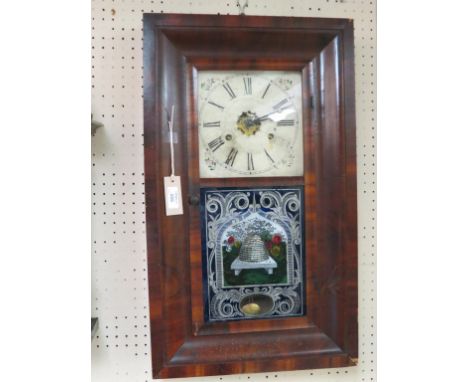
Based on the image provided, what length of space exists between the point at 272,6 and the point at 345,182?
487 millimetres

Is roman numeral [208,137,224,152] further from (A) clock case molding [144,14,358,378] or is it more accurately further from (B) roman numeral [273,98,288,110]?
(B) roman numeral [273,98,288,110]

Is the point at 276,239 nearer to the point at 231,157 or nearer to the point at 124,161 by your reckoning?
the point at 231,157

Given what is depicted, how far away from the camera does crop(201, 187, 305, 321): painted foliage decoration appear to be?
0.77 metres

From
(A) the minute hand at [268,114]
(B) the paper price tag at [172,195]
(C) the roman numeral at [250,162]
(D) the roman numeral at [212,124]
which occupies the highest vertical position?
(A) the minute hand at [268,114]

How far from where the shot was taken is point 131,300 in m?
0.79

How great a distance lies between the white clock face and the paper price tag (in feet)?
0.23

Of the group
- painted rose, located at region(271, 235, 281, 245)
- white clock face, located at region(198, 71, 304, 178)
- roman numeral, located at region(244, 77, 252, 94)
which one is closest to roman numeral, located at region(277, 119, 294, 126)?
white clock face, located at region(198, 71, 304, 178)

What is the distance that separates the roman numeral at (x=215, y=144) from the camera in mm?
765

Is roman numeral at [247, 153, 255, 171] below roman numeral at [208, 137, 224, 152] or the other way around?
below

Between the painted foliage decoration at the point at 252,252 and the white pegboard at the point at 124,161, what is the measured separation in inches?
6.9

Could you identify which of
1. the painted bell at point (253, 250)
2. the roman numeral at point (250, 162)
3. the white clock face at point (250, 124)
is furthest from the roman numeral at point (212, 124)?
the painted bell at point (253, 250)

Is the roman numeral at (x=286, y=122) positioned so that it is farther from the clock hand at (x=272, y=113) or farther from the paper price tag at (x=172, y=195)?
the paper price tag at (x=172, y=195)

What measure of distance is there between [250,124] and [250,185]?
0.50 ft

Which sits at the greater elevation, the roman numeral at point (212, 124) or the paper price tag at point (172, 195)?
the roman numeral at point (212, 124)
